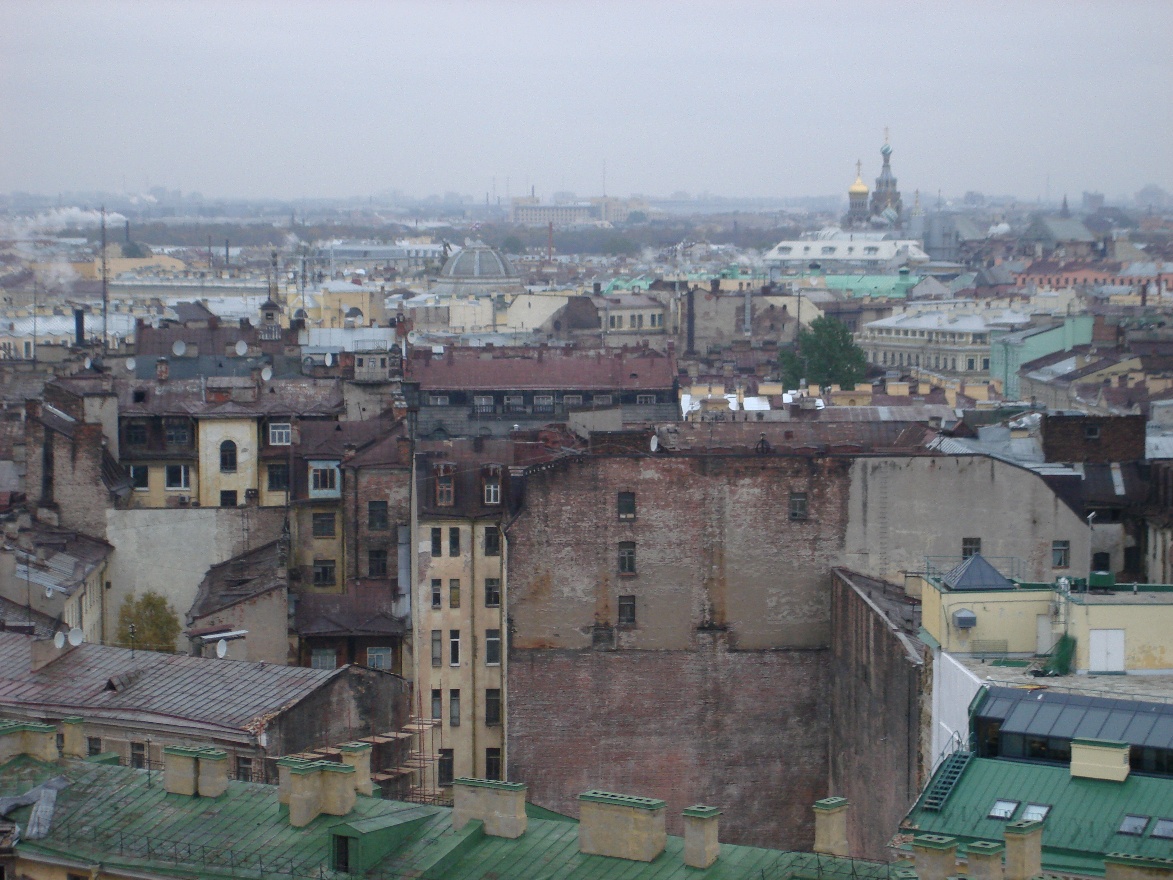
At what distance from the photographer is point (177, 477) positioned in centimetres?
5072

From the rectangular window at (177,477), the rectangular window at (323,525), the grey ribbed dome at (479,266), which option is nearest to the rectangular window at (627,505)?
the rectangular window at (323,525)

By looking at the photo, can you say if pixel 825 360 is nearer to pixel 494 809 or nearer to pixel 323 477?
pixel 323 477

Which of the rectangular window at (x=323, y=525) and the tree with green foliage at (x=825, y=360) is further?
the tree with green foliage at (x=825, y=360)

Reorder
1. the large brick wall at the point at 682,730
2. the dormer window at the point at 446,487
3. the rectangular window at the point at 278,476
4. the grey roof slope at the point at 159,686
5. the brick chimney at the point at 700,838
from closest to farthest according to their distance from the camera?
the brick chimney at the point at 700,838
the grey roof slope at the point at 159,686
the large brick wall at the point at 682,730
the dormer window at the point at 446,487
the rectangular window at the point at 278,476

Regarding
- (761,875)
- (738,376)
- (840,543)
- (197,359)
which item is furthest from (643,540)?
(738,376)

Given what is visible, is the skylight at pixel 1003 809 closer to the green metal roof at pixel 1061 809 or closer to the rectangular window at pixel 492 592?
the green metal roof at pixel 1061 809

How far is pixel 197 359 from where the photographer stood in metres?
61.1

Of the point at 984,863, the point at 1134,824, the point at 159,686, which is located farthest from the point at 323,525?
the point at 984,863

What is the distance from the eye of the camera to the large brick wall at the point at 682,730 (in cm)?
3753

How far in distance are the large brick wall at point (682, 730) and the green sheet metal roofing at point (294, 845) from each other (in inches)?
565

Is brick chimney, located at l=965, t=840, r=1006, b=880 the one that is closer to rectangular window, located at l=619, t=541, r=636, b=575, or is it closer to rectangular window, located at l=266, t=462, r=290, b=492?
rectangular window, located at l=619, t=541, r=636, b=575

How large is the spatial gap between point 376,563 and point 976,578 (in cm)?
1828

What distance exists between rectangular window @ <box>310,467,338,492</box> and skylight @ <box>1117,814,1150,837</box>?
27067 millimetres

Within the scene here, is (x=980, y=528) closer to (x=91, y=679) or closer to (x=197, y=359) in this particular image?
(x=91, y=679)
